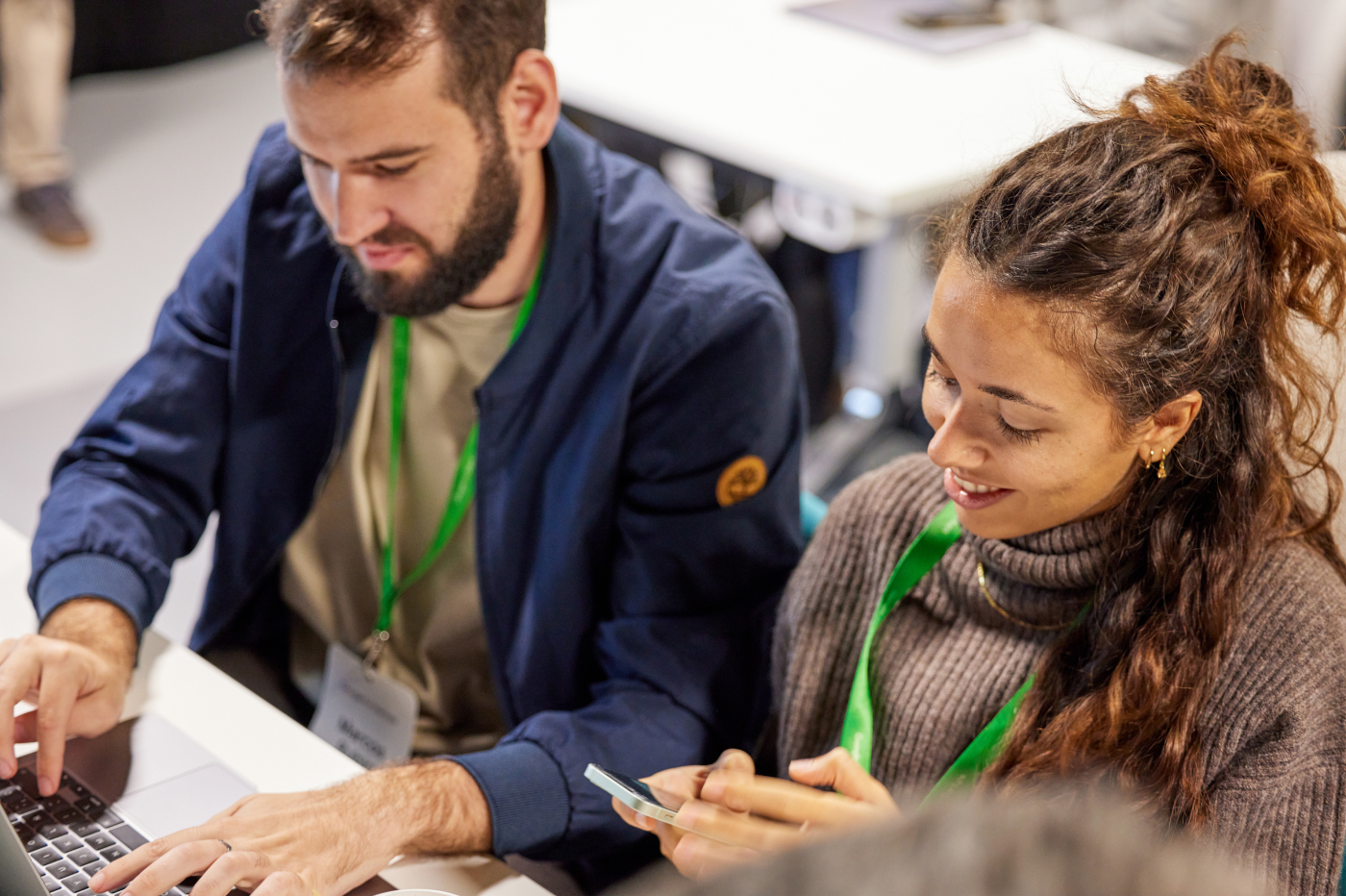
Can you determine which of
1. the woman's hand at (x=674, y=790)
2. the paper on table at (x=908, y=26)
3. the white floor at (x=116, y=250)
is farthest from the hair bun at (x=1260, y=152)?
the white floor at (x=116, y=250)

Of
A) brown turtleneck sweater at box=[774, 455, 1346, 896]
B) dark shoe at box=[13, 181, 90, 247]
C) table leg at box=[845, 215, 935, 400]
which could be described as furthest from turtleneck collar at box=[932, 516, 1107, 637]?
dark shoe at box=[13, 181, 90, 247]

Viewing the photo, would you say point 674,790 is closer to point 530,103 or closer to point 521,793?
point 521,793

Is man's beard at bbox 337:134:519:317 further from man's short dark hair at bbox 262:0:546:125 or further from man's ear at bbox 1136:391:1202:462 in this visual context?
man's ear at bbox 1136:391:1202:462

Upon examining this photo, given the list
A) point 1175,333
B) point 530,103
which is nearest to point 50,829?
point 530,103

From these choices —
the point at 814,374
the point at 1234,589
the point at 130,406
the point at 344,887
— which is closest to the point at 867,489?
the point at 1234,589

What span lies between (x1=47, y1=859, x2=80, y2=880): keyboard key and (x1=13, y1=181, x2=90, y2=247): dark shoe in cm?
307

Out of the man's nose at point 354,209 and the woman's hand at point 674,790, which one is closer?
the woman's hand at point 674,790

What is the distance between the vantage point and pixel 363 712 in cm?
141

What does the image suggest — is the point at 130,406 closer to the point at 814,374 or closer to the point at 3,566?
the point at 3,566

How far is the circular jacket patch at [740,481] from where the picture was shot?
4.04 ft

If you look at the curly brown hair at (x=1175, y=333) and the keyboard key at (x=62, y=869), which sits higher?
the curly brown hair at (x=1175, y=333)

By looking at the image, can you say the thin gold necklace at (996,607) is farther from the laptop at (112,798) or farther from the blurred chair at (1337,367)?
the laptop at (112,798)

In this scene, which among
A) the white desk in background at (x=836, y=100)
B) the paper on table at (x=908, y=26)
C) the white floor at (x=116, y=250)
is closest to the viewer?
the white desk in background at (x=836, y=100)

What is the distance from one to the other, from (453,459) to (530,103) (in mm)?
385
